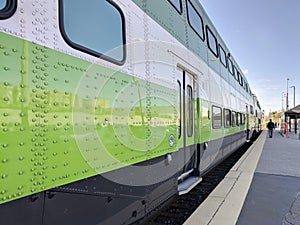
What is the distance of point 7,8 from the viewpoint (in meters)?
1.69

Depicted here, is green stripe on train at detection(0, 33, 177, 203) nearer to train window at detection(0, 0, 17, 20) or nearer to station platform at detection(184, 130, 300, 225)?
train window at detection(0, 0, 17, 20)

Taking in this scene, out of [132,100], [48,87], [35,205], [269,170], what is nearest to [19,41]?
[48,87]

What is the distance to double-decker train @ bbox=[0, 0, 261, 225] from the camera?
1.71 m

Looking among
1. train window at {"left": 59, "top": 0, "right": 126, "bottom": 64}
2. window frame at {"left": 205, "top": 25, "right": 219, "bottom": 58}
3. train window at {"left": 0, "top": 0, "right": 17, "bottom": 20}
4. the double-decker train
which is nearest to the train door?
the double-decker train

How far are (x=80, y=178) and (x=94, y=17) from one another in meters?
1.39

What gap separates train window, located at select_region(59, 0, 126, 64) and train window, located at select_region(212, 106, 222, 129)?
440cm

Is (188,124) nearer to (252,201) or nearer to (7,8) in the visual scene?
(252,201)

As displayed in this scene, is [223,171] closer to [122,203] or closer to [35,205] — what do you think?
[122,203]

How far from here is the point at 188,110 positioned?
17.1 feet

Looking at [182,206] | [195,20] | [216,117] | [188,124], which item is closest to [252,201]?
[182,206]

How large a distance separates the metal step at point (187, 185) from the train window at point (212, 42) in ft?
11.2

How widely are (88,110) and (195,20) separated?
4.18 m

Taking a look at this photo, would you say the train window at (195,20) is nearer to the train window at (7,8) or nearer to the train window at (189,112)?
the train window at (189,112)

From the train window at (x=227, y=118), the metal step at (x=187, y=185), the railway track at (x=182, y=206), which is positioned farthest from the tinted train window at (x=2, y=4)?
the train window at (x=227, y=118)
